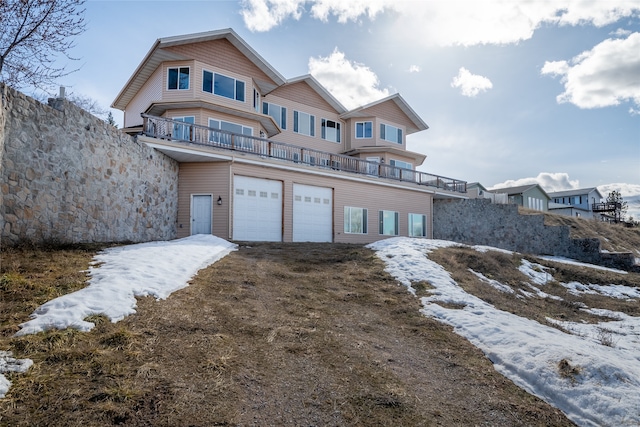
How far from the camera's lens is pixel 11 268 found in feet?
21.6

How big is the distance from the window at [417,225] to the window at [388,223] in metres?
1.29

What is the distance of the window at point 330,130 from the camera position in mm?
26500

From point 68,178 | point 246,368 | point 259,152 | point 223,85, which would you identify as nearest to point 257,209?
point 259,152

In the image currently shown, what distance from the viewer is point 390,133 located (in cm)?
2855

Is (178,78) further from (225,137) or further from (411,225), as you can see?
(411,225)

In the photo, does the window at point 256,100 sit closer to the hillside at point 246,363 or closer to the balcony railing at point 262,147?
the balcony railing at point 262,147

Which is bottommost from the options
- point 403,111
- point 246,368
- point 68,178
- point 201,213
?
point 246,368

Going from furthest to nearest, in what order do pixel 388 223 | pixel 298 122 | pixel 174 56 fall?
1. pixel 298 122
2. pixel 388 223
3. pixel 174 56

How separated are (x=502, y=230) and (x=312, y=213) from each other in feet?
44.4

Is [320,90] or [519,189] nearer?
[320,90]

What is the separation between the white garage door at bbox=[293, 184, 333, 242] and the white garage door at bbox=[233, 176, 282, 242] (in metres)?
0.96

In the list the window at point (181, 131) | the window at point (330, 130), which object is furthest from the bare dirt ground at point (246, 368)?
the window at point (330, 130)

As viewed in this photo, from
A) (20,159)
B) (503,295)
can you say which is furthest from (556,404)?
(20,159)

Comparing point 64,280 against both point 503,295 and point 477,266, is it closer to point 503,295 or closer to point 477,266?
point 503,295
